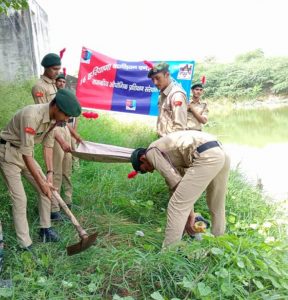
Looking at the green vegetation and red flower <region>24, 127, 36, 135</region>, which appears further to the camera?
the green vegetation

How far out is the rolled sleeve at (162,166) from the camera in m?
2.60

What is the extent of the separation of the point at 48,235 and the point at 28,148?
2.94 ft

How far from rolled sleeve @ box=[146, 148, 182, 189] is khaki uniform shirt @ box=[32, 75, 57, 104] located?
5.49 feet

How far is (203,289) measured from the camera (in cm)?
209

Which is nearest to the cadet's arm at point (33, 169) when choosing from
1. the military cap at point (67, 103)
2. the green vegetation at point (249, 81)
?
the military cap at point (67, 103)

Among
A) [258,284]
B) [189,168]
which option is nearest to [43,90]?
[189,168]

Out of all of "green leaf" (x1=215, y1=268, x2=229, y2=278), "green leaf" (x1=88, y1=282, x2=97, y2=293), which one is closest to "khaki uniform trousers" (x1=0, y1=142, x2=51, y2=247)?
"green leaf" (x1=88, y1=282, x2=97, y2=293)

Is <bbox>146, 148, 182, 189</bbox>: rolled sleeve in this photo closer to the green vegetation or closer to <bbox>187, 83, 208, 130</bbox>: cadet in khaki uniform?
<bbox>187, 83, 208, 130</bbox>: cadet in khaki uniform

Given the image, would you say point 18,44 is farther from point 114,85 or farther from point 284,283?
point 284,283

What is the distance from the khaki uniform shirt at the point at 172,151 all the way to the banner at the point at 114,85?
3509 mm

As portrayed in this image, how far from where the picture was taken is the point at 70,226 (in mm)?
3318

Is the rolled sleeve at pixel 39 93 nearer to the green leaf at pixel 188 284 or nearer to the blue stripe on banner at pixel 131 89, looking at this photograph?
the green leaf at pixel 188 284

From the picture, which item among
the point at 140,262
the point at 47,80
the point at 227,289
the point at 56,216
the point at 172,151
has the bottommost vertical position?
the point at 56,216

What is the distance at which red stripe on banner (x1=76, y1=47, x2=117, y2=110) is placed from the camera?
6316 millimetres
